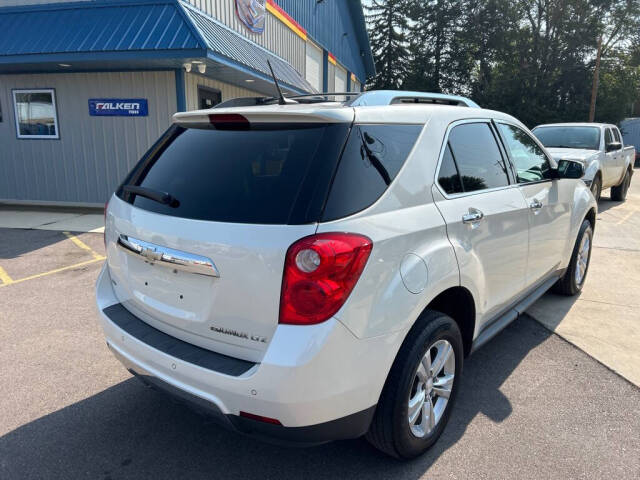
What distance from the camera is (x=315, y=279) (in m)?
1.91

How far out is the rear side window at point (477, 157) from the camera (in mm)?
2812

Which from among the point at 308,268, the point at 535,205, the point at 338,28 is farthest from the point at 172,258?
the point at 338,28

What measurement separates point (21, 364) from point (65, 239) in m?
4.54

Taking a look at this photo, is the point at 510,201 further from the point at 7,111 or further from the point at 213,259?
the point at 7,111

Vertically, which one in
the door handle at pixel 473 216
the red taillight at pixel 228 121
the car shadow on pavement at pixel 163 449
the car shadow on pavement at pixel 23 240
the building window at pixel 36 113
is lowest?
the car shadow on pavement at pixel 163 449

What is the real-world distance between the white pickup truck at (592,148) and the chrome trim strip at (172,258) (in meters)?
8.87

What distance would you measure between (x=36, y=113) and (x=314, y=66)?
1070 centimetres

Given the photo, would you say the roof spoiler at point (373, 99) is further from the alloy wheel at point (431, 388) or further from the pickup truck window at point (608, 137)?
the pickup truck window at point (608, 137)

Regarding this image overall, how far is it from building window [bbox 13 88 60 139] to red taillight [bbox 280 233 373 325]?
10.6m

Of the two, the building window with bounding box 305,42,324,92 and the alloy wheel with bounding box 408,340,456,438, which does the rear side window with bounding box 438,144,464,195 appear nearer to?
the alloy wheel with bounding box 408,340,456,438

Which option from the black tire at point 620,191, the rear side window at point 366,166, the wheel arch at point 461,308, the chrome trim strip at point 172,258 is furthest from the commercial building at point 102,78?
the black tire at point 620,191

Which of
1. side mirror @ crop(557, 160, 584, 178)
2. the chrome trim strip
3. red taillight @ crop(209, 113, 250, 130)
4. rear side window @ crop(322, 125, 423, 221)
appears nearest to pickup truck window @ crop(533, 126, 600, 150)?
side mirror @ crop(557, 160, 584, 178)

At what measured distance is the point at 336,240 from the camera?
1934mm

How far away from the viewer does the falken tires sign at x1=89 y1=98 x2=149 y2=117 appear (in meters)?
10.0
